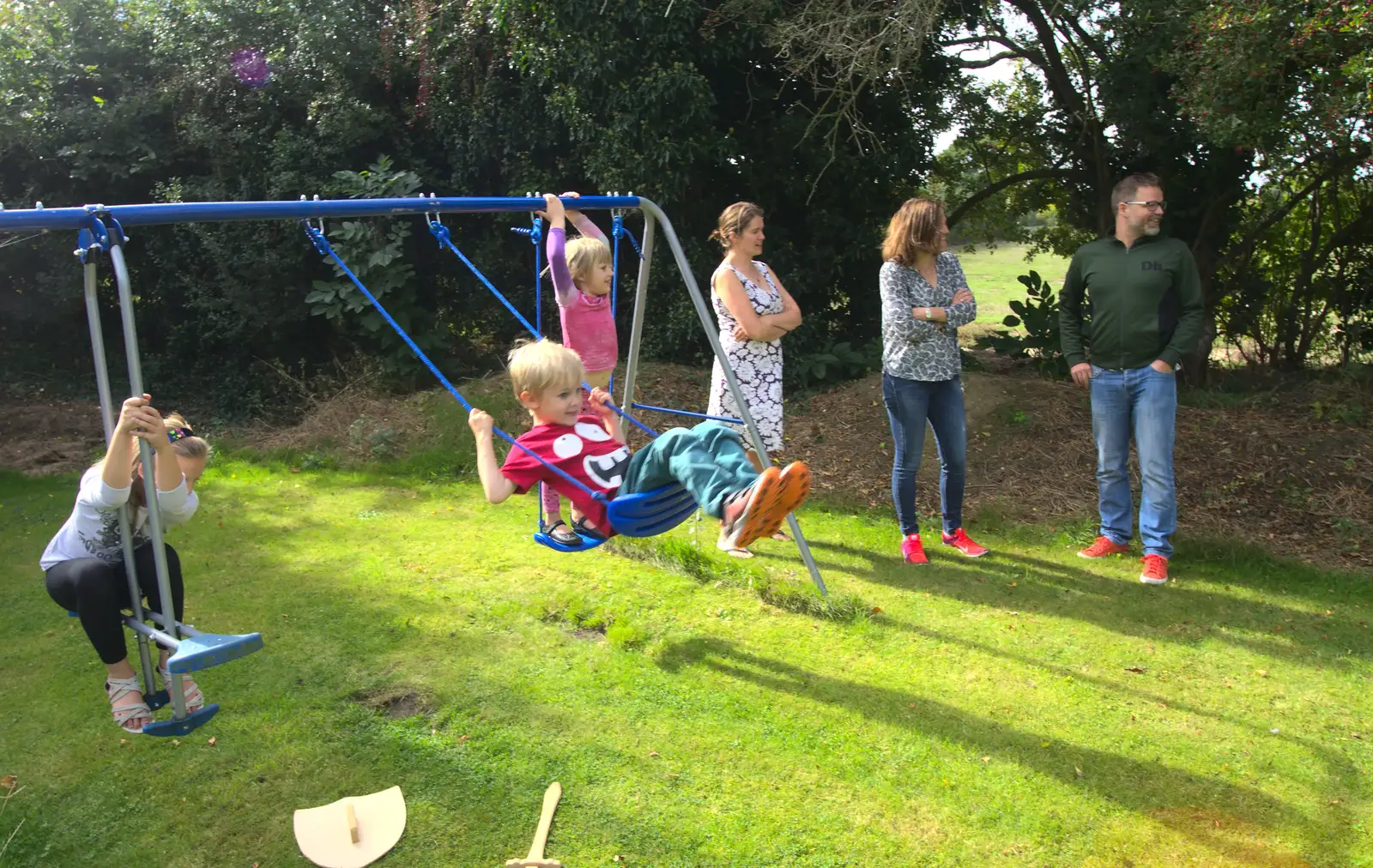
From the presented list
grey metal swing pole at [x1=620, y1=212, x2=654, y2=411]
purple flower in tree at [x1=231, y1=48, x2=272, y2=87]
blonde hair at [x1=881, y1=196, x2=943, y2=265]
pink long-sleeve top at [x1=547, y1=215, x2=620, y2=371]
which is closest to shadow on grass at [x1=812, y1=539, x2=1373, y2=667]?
grey metal swing pole at [x1=620, y1=212, x2=654, y2=411]

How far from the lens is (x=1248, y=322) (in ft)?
26.2

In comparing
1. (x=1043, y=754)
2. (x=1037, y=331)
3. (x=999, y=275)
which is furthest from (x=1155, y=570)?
(x=999, y=275)

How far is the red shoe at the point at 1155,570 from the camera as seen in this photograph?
4.62 m

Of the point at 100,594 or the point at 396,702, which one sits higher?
the point at 100,594

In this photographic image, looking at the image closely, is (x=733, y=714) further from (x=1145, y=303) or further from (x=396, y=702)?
(x=1145, y=303)

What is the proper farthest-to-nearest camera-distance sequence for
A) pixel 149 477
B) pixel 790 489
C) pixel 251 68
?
pixel 251 68 → pixel 790 489 → pixel 149 477

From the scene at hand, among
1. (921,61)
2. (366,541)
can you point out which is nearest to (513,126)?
(921,61)

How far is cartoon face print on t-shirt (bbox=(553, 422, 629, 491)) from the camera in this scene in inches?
135

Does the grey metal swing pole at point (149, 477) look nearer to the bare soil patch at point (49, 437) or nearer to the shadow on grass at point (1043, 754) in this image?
the shadow on grass at point (1043, 754)

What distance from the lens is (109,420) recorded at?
2891 mm

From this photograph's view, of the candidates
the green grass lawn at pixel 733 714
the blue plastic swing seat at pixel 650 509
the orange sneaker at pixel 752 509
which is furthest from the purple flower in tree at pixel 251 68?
the orange sneaker at pixel 752 509

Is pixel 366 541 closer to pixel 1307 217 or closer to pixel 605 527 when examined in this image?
pixel 605 527

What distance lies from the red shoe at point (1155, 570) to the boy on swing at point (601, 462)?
7.24 ft

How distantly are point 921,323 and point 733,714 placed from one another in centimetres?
205
